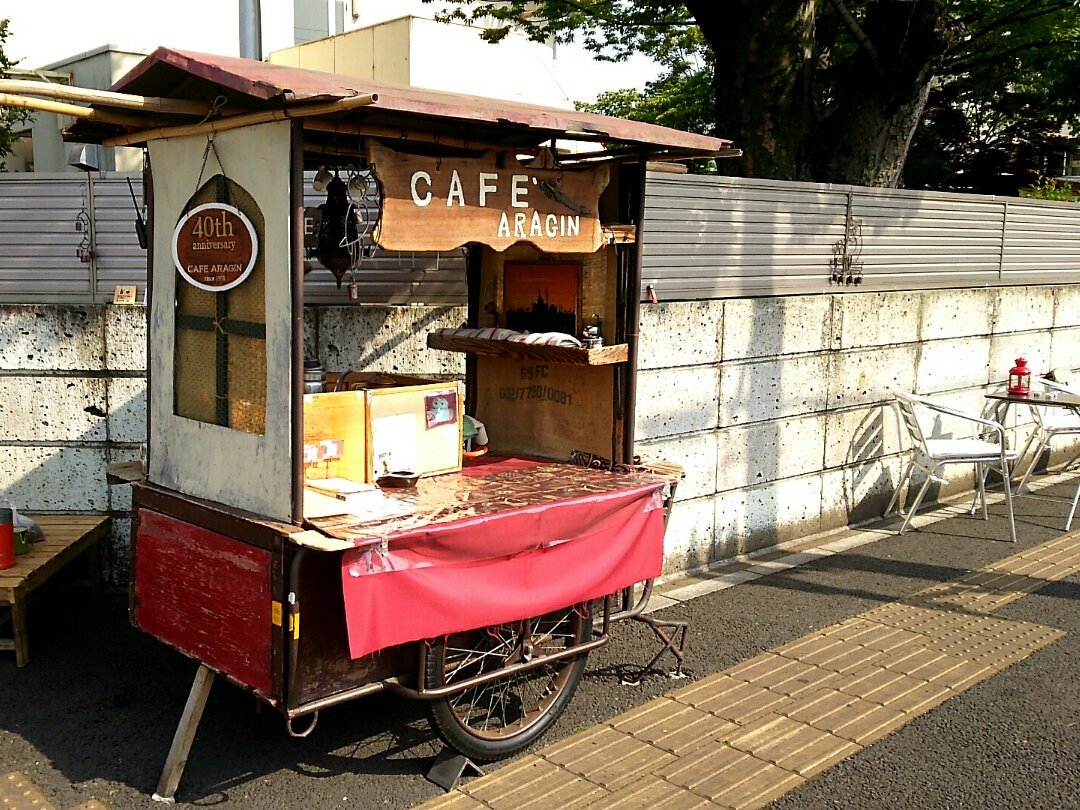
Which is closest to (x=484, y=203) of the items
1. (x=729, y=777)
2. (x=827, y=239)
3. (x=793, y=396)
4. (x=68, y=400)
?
(x=729, y=777)

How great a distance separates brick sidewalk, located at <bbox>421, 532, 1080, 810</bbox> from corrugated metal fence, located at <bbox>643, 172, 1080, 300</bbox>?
2.45 meters

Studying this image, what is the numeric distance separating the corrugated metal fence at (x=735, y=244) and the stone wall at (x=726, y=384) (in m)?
0.15

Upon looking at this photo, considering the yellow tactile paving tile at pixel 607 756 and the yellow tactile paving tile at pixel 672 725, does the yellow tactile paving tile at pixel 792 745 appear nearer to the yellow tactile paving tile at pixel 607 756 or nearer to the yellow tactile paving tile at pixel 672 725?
the yellow tactile paving tile at pixel 672 725

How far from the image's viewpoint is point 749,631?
6145mm

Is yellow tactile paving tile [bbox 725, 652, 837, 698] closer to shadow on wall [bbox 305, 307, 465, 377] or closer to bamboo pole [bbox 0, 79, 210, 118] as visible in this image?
shadow on wall [bbox 305, 307, 465, 377]

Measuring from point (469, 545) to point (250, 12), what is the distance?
5268 millimetres

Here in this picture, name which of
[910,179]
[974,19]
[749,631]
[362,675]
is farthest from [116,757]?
[910,179]

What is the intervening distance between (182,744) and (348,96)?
261 cm

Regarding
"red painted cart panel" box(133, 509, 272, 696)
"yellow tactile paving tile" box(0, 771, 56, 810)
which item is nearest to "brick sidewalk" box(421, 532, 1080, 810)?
"red painted cart panel" box(133, 509, 272, 696)

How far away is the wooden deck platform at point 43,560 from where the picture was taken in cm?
507

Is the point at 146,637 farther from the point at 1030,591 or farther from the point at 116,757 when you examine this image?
the point at 1030,591

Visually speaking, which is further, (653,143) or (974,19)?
(974,19)

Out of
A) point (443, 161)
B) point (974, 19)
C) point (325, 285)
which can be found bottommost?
point (325, 285)

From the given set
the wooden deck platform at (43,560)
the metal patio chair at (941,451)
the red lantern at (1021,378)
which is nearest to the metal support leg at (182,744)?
the wooden deck platform at (43,560)
